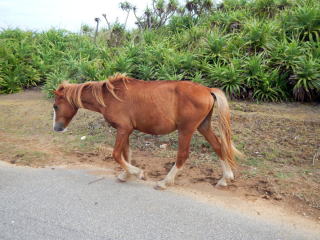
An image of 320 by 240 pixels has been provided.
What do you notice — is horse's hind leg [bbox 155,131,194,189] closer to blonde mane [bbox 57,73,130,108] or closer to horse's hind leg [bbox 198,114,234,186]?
horse's hind leg [bbox 198,114,234,186]

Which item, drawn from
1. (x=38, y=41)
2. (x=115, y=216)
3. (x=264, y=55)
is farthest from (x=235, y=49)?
(x=38, y=41)

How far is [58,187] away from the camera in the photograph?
3.98 meters

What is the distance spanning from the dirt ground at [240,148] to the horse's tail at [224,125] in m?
0.40

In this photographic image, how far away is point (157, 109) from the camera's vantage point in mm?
3947

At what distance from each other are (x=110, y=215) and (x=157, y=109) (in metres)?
1.43

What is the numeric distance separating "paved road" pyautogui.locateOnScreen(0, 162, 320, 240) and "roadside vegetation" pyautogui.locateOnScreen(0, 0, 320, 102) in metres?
4.80

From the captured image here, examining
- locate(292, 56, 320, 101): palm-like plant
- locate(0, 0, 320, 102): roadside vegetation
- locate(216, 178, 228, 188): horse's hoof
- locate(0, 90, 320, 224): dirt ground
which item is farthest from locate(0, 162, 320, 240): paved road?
locate(292, 56, 320, 101): palm-like plant

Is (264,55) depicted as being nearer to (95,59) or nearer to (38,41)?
(95,59)

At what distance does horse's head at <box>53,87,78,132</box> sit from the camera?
4273mm

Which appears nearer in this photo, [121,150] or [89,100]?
[121,150]

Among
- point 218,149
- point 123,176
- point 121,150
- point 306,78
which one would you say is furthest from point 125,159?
point 306,78

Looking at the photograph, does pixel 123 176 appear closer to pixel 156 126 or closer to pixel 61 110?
pixel 156 126

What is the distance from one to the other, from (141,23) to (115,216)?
460 inches

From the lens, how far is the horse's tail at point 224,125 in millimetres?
3938
